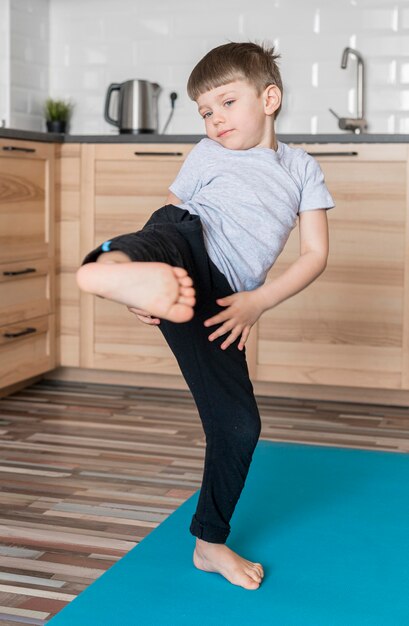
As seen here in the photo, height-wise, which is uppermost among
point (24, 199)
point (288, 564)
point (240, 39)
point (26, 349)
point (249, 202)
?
point (240, 39)

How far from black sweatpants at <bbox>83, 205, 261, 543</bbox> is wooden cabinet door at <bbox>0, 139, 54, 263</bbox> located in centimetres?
166

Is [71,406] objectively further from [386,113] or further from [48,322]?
[386,113]

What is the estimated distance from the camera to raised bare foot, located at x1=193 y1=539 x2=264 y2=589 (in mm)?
1896

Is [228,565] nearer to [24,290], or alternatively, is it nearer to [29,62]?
[24,290]

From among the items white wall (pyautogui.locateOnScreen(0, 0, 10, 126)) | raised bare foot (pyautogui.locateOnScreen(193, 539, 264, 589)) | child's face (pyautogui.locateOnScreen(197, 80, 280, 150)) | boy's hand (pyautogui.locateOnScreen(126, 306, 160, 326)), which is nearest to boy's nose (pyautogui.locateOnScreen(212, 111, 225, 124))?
child's face (pyautogui.locateOnScreen(197, 80, 280, 150))

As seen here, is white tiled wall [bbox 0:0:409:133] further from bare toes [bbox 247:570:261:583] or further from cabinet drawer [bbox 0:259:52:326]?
bare toes [bbox 247:570:261:583]

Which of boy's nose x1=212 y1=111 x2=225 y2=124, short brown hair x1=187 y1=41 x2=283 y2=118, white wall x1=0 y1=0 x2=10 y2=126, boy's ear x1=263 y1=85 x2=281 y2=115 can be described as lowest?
boy's nose x1=212 y1=111 x2=225 y2=124

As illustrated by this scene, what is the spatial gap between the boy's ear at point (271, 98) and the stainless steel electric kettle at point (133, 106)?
217 cm

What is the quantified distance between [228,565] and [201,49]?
9.01 ft

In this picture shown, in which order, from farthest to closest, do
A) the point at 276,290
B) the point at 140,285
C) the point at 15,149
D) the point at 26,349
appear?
the point at 26,349 < the point at 15,149 < the point at 276,290 < the point at 140,285

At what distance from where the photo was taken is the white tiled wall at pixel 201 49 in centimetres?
392

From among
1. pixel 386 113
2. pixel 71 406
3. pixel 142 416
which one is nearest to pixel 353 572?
pixel 142 416

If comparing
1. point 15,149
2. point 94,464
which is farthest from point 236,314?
point 15,149

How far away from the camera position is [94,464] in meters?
2.80
